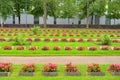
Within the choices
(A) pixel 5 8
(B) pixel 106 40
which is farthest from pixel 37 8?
(B) pixel 106 40

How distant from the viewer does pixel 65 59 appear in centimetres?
1648

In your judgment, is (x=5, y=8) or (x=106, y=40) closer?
(x=106, y=40)

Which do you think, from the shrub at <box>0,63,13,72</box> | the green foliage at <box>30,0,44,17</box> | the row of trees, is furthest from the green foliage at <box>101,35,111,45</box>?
the green foliage at <box>30,0,44,17</box>

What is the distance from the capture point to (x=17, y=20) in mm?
67562

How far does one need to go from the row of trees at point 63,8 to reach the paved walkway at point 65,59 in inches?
1529

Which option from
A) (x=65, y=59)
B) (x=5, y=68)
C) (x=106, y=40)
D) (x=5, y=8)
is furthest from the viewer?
(x=5, y=8)

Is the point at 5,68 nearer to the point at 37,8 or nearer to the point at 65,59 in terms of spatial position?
the point at 65,59

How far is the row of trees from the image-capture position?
187 feet

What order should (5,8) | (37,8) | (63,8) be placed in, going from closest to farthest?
(5,8) → (63,8) → (37,8)

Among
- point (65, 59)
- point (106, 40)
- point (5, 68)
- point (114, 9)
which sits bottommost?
point (65, 59)

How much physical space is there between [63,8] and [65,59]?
43.2 m

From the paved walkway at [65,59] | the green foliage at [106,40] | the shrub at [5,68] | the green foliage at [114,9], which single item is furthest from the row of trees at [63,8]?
the shrub at [5,68]

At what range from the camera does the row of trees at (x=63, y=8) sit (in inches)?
2242

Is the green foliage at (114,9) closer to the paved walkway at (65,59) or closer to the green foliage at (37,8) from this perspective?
the green foliage at (37,8)
